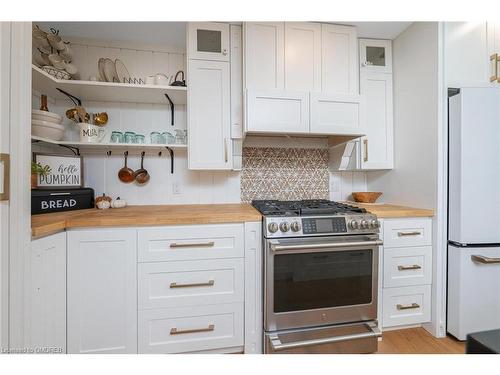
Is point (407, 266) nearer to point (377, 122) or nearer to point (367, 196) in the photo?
point (367, 196)

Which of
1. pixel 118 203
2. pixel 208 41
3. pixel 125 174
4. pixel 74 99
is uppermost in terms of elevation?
pixel 208 41

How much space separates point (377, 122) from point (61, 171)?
257 cm

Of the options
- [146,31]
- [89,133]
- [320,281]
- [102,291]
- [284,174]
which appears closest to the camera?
[102,291]

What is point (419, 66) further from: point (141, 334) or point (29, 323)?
point (29, 323)

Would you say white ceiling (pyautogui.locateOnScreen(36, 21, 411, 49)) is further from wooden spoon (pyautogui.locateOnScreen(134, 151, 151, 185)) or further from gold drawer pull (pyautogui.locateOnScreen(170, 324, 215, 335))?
gold drawer pull (pyautogui.locateOnScreen(170, 324, 215, 335))

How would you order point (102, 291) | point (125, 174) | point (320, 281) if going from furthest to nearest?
1. point (125, 174)
2. point (320, 281)
3. point (102, 291)

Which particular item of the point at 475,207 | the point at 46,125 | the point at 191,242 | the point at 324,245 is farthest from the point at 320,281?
the point at 46,125

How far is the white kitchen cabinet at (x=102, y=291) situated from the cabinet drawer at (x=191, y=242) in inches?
3.3

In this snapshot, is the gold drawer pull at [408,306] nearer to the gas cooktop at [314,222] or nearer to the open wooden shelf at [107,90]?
the gas cooktop at [314,222]

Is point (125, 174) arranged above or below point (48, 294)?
above

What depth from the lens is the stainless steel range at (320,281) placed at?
1.39m

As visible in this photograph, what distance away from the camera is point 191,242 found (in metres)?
1.39
